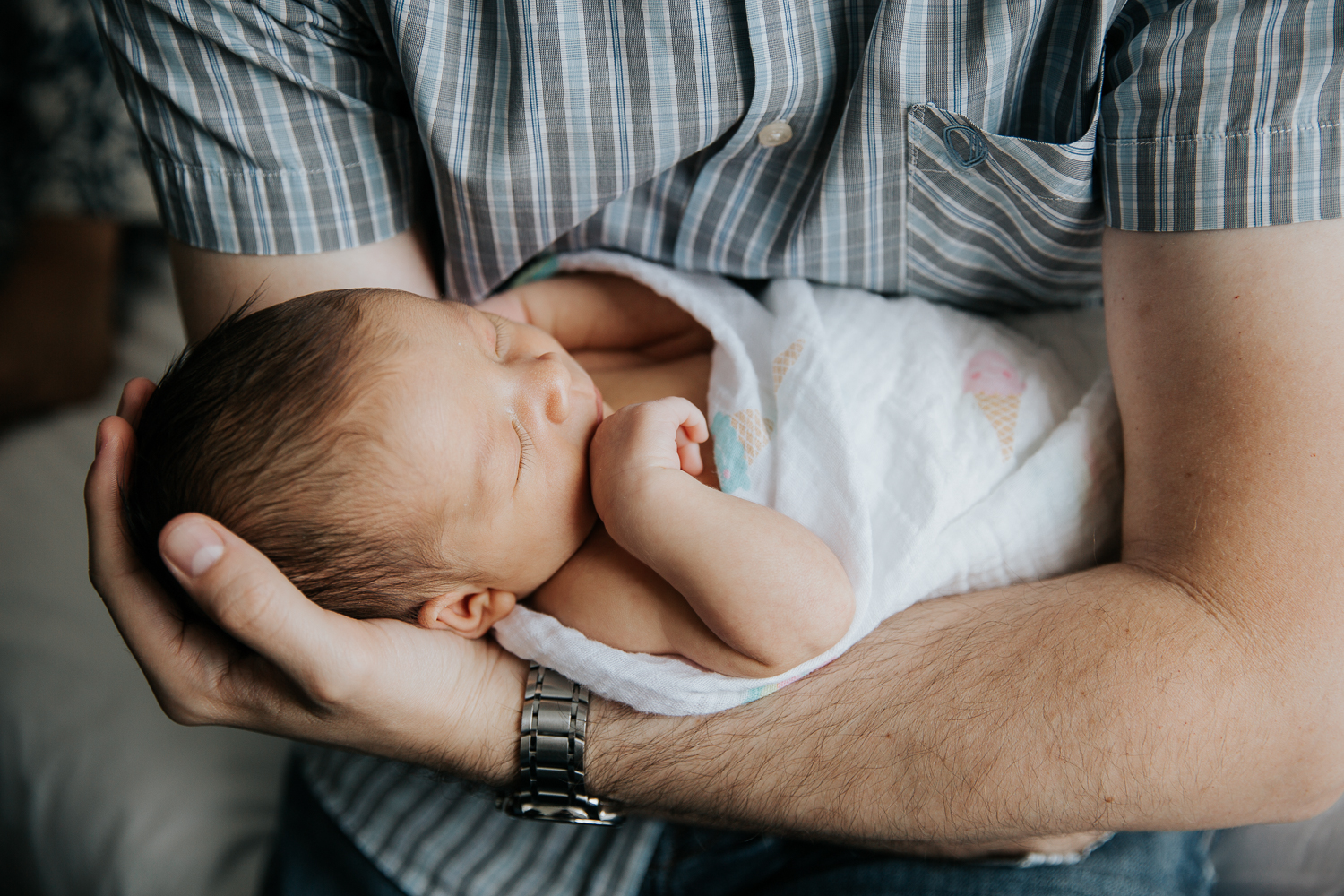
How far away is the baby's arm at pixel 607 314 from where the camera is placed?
126 centimetres

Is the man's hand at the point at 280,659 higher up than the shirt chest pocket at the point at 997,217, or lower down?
lower down

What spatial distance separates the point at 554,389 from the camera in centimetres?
96

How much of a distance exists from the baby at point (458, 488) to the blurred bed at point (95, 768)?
79 centimetres

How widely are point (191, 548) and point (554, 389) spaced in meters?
0.42

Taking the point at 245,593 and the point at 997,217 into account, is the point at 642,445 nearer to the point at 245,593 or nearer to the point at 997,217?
the point at 245,593

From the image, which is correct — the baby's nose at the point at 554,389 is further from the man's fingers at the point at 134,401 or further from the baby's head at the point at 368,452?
the man's fingers at the point at 134,401

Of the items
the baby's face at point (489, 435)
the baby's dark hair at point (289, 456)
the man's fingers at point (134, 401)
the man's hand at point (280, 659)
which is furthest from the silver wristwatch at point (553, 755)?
the man's fingers at point (134, 401)

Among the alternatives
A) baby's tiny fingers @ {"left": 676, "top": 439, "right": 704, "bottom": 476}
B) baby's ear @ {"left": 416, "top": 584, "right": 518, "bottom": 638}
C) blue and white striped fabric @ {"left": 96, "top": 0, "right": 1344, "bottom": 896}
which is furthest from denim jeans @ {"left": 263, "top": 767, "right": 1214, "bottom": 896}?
baby's tiny fingers @ {"left": 676, "top": 439, "right": 704, "bottom": 476}

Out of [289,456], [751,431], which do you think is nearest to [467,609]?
[289,456]

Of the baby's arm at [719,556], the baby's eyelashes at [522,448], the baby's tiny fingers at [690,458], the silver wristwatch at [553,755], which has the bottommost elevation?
the silver wristwatch at [553,755]

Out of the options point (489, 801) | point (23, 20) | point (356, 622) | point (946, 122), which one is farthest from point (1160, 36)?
point (23, 20)

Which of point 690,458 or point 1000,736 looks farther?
point 690,458

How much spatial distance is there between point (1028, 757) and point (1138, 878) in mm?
415

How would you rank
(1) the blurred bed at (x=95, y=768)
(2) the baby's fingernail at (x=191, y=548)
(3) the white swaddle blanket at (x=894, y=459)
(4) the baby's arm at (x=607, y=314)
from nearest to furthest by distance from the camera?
(2) the baby's fingernail at (x=191, y=548) < (3) the white swaddle blanket at (x=894, y=459) < (4) the baby's arm at (x=607, y=314) < (1) the blurred bed at (x=95, y=768)
